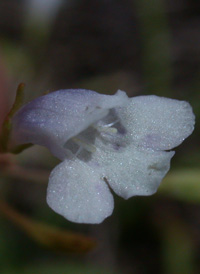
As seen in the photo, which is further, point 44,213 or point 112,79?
point 112,79

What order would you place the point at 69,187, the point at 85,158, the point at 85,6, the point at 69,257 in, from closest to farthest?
the point at 69,187 → the point at 85,158 → the point at 69,257 → the point at 85,6

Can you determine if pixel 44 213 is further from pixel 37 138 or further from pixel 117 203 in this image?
pixel 37 138

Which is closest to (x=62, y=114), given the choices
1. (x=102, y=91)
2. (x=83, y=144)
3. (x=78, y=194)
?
(x=83, y=144)

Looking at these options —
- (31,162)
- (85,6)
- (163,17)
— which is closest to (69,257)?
(31,162)

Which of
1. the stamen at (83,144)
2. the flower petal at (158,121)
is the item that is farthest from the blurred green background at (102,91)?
the stamen at (83,144)

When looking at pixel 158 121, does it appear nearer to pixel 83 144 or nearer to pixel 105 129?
pixel 105 129

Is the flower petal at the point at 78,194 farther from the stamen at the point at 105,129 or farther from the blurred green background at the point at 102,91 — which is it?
the blurred green background at the point at 102,91
